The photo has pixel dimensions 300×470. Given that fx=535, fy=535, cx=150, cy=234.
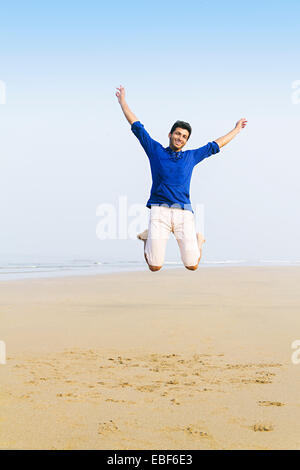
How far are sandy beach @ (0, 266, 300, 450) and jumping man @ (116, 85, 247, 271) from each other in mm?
2930

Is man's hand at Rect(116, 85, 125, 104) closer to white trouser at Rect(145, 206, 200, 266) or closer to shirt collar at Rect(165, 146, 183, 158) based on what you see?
shirt collar at Rect(165, 146, 183, 158)

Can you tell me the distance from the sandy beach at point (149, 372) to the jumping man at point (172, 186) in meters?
2.93

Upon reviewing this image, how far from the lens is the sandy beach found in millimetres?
7746

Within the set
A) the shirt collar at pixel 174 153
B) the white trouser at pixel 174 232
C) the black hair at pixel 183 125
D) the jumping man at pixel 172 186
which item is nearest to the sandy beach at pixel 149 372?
the white trouser at pixel 174 232

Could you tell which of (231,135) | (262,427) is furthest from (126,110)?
(262,427)

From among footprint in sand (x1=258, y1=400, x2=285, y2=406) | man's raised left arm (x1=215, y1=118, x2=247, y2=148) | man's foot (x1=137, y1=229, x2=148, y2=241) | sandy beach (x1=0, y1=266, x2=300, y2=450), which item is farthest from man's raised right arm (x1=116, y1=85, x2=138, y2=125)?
footprint in sand (x1=258, y1=400, x2=285, y2=406)

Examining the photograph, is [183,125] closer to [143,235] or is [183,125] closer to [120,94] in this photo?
[120,94]

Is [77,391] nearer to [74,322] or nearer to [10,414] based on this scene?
[10,414]

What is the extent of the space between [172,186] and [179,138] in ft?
1.74

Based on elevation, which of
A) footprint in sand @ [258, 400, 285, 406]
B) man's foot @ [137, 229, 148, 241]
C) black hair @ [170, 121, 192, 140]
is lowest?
Answer: footprint in sand @ [258, 400, 285, 406]

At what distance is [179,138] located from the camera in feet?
19.1

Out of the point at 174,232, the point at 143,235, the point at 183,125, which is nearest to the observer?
the point at 183,125
